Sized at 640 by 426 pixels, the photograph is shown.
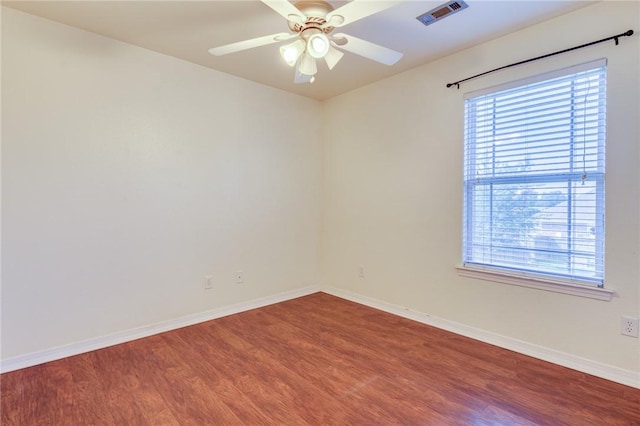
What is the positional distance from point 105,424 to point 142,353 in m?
0.79

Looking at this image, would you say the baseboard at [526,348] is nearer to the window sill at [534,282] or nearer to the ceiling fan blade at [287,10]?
the window sill at [534,282]

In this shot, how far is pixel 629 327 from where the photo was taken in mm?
2023

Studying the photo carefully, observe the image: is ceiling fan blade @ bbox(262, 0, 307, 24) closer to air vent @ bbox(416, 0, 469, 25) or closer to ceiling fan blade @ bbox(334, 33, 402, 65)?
ceiling fan blade @ bbox(334, 33, 402, 65)

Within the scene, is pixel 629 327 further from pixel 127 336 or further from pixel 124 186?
pixel 124 186

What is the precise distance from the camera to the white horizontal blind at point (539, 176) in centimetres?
215

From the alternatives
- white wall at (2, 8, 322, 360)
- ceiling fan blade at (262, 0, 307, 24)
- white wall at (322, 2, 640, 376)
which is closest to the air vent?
white wall at (322, 2, 640, 376)

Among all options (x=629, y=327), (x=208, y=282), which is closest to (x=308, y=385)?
(x=208, y=282)

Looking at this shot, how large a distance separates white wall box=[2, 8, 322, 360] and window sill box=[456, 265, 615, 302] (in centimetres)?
208

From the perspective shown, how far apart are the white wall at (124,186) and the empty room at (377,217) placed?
0.05 ft

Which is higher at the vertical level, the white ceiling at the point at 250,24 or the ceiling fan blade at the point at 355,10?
the white ceiling at the point at 250,24

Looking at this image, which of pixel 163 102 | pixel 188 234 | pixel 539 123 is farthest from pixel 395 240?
pixel 163 102

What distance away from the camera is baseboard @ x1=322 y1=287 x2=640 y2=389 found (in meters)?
2.05

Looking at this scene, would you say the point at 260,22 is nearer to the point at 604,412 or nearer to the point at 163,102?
the point at 163,102

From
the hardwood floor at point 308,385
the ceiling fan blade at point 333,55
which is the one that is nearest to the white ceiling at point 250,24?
the ceiling fan blade at point 333,55
